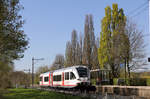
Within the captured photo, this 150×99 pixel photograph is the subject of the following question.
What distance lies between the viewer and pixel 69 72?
92.7 feet

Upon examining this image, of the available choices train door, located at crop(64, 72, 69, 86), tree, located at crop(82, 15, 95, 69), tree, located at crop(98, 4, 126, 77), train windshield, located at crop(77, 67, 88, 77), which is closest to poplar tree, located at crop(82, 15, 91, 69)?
tree, located at crop(82, 15, 95, 69)

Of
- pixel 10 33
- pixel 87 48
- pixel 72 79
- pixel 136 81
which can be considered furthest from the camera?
pixel 87 48

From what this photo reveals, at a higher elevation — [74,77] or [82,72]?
[82,72]

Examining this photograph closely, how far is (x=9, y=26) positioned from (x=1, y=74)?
32.8ft

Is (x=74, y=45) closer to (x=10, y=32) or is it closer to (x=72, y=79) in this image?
(x=72, y=79)

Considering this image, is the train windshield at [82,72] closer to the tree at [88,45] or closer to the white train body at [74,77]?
the white train body at [74,77]

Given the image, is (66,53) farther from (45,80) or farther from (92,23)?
(45,80)

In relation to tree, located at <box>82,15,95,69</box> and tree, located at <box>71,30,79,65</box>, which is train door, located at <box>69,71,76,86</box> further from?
tree, located at <box>71,30,79,65</box>

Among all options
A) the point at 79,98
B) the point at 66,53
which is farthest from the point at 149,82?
the point at 66,53

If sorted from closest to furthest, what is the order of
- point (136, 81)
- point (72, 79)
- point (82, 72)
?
point (82, 72) → point (72, 79) → point (136, 81)

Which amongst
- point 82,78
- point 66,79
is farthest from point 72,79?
point 66,79

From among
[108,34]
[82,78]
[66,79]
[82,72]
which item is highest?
[108,34]

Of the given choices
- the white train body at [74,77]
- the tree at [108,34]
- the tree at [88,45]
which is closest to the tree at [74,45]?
the tree at [88,45]

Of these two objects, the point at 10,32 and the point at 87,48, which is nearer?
the point at 10,32
